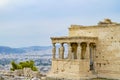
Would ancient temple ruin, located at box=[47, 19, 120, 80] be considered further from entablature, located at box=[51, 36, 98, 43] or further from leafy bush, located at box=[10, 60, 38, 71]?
leafy bush, located at box=[10, 60, 38, 71]

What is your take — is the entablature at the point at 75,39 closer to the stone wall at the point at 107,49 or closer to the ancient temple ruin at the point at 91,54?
the ancient temple ruin at the point at 91,54

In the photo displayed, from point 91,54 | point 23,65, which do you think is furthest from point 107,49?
point 23,65

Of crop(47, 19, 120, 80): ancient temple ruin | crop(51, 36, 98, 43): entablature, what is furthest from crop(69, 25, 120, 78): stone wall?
crop(51, 36, 98, 43): entablature

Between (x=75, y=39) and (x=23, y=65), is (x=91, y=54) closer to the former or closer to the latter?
(x=75, y=39)

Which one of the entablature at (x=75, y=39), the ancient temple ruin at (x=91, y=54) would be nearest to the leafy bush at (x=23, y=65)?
the ancient temple ruin at (x=91, y=54)

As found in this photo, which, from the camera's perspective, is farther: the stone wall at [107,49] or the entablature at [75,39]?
the entablature at [75,39]

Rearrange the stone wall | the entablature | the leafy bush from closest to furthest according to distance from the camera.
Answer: the stone wall < the entablature < the leafy bush

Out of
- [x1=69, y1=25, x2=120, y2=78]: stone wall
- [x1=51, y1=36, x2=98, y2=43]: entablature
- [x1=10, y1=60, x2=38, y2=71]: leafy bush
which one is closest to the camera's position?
[x1=69, y1=25, x2=120, y2=78]: stone wall

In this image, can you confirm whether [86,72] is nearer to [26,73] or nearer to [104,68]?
[104,68]

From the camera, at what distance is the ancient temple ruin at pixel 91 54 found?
132ft

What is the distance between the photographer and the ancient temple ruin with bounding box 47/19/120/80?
40094 mm

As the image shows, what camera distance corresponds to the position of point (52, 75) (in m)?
42.9

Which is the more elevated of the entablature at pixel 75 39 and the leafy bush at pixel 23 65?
the entablature at pixel 75 39

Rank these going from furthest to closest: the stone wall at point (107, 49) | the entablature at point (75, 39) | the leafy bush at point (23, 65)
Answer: the leafy bush at point (23, 65) → the entablature at point (75, 39) → the stone wall at point (107, 49)
